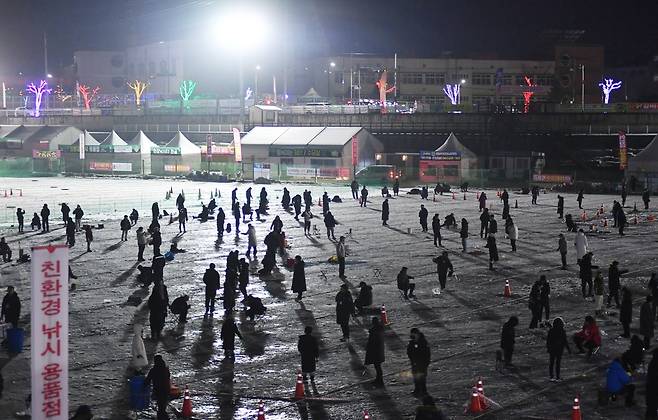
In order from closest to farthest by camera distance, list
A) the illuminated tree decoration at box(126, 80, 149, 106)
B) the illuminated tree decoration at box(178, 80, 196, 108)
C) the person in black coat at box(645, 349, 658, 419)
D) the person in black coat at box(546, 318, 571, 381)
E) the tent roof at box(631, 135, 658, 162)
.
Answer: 1. the person in black coat at box(645, 349, 658, 419)
2. the person in black coat at box(546, 318, 571, 381)
3. the tent roof at box(631, 135, 658, 162)
4. the illuminated tree decoration at box(178, 80, 196, 108)
5. the illuminated tree decoration at box(126, 80, 149, 106)

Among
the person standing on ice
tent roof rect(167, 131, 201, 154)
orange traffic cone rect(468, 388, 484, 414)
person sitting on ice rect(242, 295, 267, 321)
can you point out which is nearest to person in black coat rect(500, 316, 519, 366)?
orange traffic cone rect(468, 388, 484, 414)

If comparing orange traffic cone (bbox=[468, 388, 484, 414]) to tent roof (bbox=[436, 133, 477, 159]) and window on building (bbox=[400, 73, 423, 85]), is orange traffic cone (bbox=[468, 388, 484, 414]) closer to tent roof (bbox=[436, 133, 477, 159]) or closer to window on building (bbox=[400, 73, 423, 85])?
tent roof (bbox=[436, 133, 477, 159])

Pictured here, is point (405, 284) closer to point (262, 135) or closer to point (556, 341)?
point (556, 341)

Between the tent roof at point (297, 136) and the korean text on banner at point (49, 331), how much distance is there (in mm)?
57821

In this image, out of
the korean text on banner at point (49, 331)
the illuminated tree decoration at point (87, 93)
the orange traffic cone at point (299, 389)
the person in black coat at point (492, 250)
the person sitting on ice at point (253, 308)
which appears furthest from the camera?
the illuminated tree decoration at point (87, 93)

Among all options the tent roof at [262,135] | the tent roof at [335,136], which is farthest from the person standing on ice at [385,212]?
the tent roof at [262,135]

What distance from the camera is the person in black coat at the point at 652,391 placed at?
12.9 m

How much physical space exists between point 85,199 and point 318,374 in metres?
36.8

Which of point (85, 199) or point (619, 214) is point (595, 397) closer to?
point (619, 214)

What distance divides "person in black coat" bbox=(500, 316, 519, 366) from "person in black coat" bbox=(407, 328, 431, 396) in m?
1.92

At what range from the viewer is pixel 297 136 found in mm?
68750

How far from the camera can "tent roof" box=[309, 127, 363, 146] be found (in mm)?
64938

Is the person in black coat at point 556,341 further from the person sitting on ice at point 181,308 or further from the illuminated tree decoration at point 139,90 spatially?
the illuminated tree decoration at point 139,90

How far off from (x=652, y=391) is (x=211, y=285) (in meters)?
10.6
